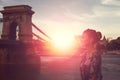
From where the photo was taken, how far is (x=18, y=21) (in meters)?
38.8

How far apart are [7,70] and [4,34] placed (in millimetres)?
5602

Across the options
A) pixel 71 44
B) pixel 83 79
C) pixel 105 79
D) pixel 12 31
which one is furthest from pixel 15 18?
pixel 83 79

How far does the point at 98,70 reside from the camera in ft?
12.7

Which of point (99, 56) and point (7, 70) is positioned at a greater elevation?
point (99, 56)

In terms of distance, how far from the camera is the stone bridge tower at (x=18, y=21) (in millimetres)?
36656

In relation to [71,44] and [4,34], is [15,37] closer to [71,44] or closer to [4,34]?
[4,34]

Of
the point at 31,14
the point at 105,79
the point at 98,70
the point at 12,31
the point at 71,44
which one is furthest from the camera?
the point at 12,31

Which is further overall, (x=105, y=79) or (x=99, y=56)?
(x=105, y=79)

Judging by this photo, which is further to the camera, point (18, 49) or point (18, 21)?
point (18, 21)

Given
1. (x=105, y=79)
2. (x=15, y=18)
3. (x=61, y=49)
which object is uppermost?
(x=15, y=18)

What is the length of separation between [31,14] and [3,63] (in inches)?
325

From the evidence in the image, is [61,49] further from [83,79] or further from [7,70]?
[83,79]

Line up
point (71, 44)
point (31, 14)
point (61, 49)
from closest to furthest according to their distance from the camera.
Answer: point (71, 44) < point (61, 49) < point (31, 14)

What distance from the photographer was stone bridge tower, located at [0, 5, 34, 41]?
36.7m
